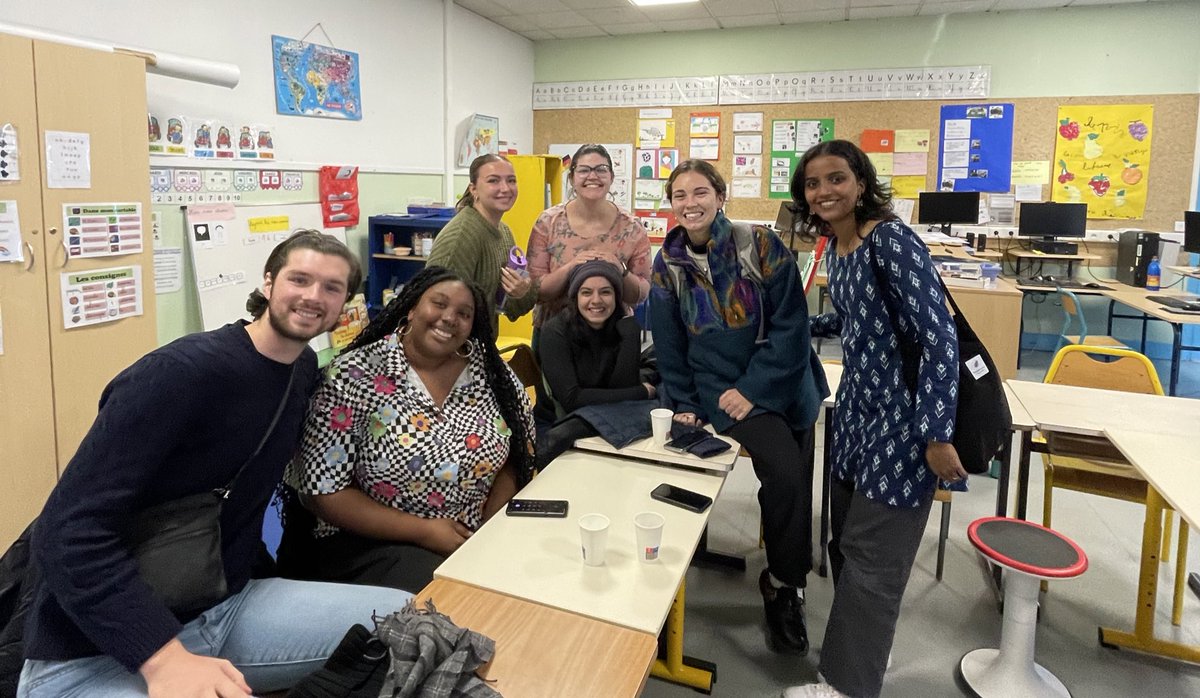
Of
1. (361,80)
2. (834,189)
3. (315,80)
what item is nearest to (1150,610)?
(834,189)

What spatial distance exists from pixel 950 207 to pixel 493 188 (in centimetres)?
476

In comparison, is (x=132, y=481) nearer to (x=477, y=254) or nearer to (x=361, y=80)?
(x=477, y=254)

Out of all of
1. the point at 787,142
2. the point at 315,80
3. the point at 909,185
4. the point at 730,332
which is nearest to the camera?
the point at 730,332

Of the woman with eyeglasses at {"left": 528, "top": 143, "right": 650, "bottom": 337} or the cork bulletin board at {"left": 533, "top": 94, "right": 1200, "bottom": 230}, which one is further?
the cork bulletin board at {"left": 533, "top": 94, "right": 1200, "bottom": 230}

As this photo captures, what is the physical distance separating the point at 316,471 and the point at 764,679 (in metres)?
1.43

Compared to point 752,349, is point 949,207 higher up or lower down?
higher up

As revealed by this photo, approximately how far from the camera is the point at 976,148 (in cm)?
618

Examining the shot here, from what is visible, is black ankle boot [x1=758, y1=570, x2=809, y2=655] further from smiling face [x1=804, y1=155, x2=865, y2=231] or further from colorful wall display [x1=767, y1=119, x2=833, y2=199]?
colorful wall display [x1=767, y1=119, x2=833, y2=199]

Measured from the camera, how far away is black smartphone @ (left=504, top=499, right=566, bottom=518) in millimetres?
1617

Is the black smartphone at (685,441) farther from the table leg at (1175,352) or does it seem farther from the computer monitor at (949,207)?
the computer monitor at (949,207)

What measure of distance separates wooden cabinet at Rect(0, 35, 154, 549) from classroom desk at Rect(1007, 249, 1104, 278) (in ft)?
20.3

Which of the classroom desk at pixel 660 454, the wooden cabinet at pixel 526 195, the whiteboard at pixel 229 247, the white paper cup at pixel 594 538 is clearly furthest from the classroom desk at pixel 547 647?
the wooden cabinet at pixel 526 195

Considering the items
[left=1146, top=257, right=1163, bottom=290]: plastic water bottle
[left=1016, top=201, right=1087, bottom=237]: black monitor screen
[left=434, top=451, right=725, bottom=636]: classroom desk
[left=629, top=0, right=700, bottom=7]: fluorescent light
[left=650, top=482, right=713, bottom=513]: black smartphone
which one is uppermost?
[left=629, top=0, right=700, bottom=7]: fluorescent light

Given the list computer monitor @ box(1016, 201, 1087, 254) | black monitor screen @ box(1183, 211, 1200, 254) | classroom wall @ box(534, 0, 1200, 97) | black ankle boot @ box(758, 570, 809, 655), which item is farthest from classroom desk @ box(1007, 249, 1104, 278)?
black ankle boot @ box(758, 570, 809, 655)
